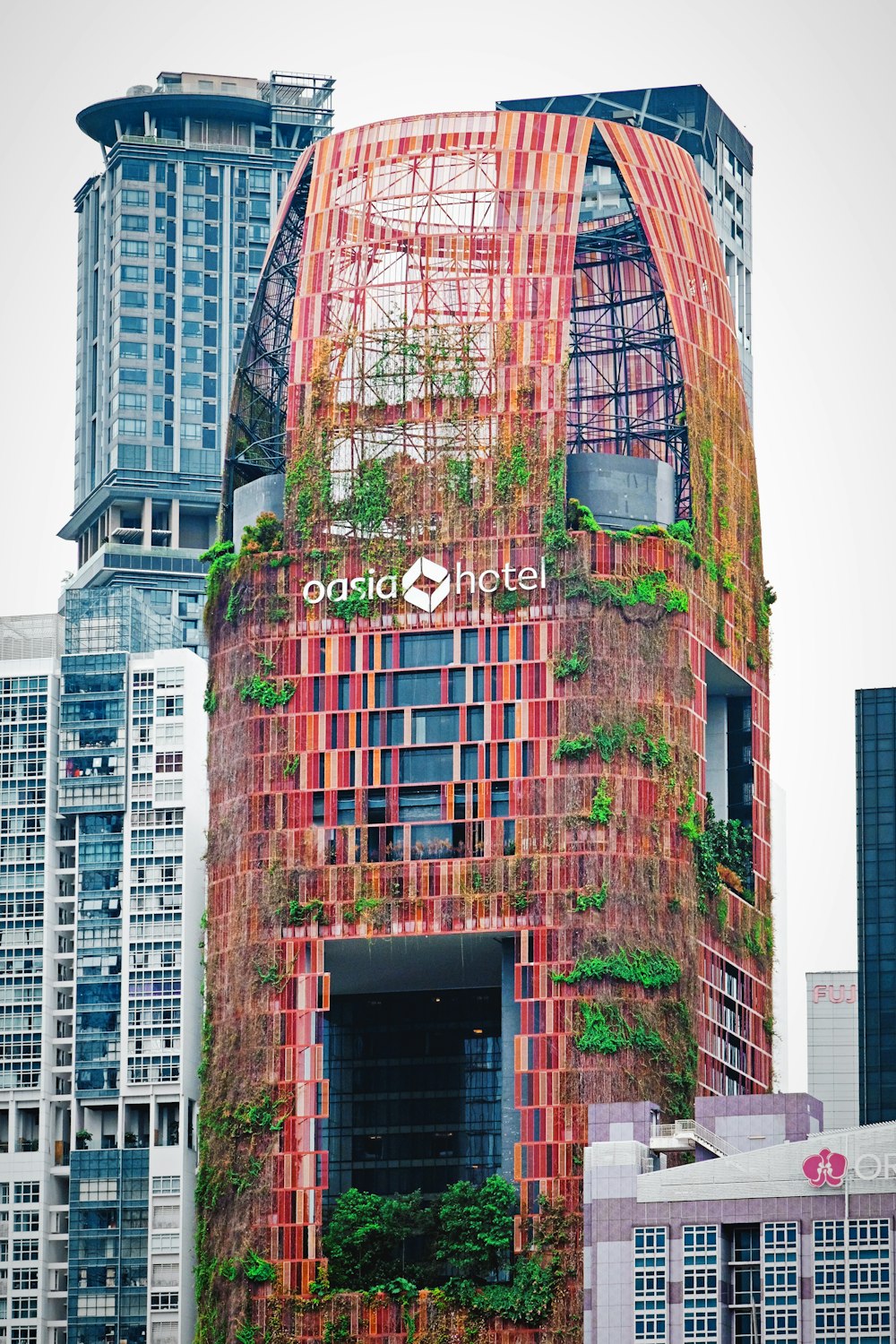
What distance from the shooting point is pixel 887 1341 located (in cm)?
19312

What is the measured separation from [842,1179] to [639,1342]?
50.9ft

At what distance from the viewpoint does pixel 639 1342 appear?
7869 inches

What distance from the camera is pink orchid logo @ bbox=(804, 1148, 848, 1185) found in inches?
7687

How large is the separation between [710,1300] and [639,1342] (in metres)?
5.18

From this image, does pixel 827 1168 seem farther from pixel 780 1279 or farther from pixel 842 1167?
pixel 780 1279

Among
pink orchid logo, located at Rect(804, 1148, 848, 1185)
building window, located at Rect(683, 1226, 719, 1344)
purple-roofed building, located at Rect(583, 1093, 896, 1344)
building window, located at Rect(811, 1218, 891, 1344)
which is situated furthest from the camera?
building window, located at Rect(683, 1226, 719, 1344)

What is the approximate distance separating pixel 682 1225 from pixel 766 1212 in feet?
17.5

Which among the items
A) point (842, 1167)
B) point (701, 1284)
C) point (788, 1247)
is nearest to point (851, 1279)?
point (788, 1247)

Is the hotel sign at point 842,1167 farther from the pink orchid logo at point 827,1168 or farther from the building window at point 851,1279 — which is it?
the building window at point 851,1279

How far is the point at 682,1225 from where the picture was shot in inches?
7854

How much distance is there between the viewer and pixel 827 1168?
196 metres

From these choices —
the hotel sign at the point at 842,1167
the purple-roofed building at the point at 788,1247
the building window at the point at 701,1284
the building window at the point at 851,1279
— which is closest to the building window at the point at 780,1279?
the purple-roofed building at the point at 788,1247

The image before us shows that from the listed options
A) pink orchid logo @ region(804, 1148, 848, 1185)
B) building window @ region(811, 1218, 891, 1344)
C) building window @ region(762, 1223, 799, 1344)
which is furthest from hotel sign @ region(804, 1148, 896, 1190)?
building window @ region(762, 1223, 799, 1344)

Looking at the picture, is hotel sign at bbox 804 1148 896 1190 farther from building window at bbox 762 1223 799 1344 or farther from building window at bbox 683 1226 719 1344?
building window at bbox 683 1226 719 1344
